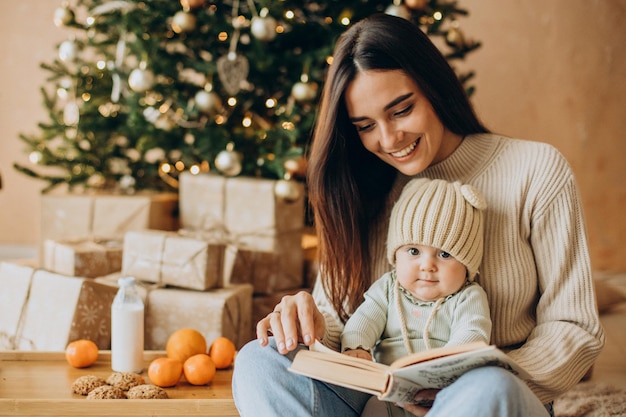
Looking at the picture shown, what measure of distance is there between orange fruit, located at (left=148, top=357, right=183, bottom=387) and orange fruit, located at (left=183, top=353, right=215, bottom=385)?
2 centimetres

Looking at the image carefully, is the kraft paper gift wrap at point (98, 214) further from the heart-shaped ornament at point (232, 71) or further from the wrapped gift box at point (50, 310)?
the wrapped gift box at point (50, 310)

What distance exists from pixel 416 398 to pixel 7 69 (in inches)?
123

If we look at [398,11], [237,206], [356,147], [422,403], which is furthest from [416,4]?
[422,403]

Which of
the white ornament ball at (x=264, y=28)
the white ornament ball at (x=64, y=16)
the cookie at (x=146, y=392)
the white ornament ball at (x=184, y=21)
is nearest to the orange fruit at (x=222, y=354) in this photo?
the cookie at (x=146, y=392)

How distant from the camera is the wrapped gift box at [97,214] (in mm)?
2594

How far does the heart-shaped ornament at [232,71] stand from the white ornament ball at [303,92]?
7.4 inches

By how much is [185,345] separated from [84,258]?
633 millimetres

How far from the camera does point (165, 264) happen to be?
203cm

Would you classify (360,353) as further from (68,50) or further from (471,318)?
(68,50)

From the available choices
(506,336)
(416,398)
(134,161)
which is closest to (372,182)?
(506,336)

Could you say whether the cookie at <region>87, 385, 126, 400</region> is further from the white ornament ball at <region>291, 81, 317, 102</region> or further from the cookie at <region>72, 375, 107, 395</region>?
the white ornament ball at <region>291, 81, 317, 102</region>

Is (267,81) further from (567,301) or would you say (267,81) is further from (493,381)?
(493,381)

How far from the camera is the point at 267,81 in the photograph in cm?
261

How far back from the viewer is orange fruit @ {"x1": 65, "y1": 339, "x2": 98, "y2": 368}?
165 centimetres
